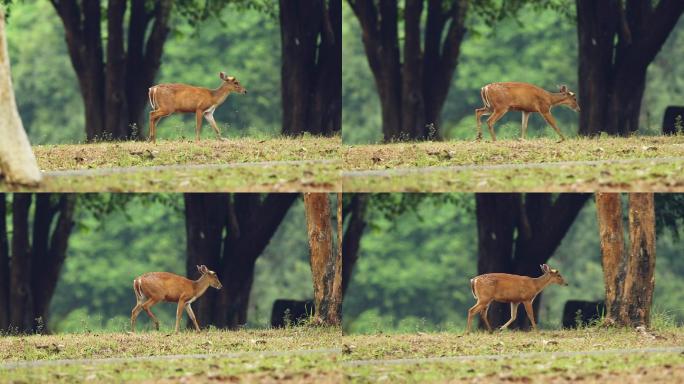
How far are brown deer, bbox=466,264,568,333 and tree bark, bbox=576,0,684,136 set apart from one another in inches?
119

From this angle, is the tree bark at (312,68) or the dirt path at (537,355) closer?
the dirt path at (537,355)

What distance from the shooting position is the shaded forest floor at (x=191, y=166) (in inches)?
1087

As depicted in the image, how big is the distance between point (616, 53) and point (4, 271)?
41.3 feet

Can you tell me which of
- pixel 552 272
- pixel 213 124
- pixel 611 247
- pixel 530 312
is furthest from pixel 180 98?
pixel 611 247

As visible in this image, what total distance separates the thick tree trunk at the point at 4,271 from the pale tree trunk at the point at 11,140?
7817 millimetres

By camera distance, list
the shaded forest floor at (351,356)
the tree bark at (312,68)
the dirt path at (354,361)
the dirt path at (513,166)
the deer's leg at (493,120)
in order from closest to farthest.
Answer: the shaded forest floor at (351,356) < the dirt path at (354,361) < the dirt path at (513,166) < the deer's leg at (493,120) < the tree bark at (312,68)

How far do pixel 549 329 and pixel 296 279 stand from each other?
18.2 metres

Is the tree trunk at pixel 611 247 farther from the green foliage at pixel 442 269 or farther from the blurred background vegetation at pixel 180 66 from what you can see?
the green foliage at pixel 442 269

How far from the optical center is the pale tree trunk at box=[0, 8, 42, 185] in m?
25.5

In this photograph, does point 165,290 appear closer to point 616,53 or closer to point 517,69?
point 616,53

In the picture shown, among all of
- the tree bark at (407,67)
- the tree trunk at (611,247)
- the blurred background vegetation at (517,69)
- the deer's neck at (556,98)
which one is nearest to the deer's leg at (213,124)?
the tree bark at (407,67)

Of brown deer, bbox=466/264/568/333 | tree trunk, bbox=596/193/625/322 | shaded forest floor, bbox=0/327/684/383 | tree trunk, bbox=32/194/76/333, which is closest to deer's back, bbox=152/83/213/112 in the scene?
shaded forest floor, bbox=0/327/684/383

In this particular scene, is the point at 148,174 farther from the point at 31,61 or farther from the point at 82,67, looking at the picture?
the point at 31,61

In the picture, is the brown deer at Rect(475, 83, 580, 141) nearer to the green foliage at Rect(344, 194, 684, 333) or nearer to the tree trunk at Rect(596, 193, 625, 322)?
the tree trunk at Rect(596, 193, 625, 322)
